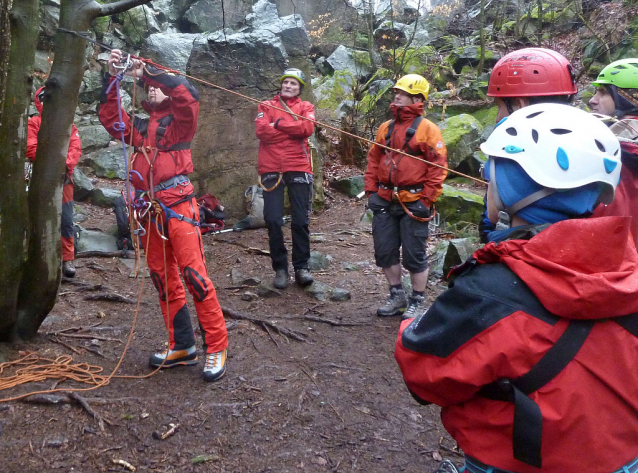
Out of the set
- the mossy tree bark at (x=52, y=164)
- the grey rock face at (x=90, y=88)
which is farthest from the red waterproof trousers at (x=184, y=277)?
the grey rock face at (x=90, y=88)

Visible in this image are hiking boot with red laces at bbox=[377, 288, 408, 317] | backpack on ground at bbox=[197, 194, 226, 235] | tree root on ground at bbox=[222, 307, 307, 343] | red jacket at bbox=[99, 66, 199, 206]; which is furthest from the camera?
backpack on ground at bbox=[197, 194, 226, 235]

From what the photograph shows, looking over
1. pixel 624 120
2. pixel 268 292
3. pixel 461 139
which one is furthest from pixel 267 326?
pixel 461 139

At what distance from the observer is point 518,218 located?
158 centimetres

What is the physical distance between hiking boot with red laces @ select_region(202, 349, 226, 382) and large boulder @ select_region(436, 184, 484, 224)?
5310 mm

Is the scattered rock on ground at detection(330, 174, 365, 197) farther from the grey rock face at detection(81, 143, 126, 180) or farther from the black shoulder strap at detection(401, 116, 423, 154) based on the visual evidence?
the black shoulder strap at detection(401, 116, 423, 154)

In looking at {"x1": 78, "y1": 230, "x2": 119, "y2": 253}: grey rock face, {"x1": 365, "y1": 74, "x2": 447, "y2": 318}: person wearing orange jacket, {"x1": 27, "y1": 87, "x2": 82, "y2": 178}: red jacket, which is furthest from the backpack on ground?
{"x1": 365, "y1": 74, "x2": 447, "y2": 318}: person wearing orange jacket

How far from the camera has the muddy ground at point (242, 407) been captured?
2777mm

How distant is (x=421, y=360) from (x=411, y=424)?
197 cm

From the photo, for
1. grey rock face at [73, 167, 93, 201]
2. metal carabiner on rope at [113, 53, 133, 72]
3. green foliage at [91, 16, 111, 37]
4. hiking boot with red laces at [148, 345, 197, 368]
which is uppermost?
green foliage at [91, 16, 111, 37]

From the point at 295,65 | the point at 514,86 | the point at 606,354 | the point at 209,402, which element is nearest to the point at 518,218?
the point at 606,354

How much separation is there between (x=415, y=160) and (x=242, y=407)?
8.41 ft

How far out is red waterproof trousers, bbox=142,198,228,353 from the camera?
3438 millimetres

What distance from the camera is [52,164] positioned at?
3.54 meters

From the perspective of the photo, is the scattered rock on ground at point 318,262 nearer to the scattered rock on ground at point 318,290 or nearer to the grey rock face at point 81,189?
the scattered rock on ground at point 318,290
